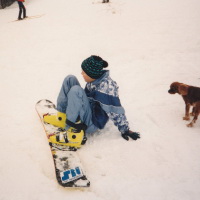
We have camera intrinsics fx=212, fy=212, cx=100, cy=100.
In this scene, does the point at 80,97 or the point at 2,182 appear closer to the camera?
the point at 2,182

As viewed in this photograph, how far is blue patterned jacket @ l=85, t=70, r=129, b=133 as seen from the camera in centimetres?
252

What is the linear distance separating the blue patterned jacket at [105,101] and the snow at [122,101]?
0.36 m

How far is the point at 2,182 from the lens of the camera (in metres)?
2.27

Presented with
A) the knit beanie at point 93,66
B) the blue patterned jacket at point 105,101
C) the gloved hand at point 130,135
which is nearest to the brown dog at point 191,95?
the gloved hand at point 130,135

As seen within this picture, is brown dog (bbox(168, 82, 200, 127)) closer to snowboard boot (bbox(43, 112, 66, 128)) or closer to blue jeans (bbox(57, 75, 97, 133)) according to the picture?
blue jeans (bbox(57, 75, 97, 133))

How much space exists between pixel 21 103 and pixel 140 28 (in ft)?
18.2

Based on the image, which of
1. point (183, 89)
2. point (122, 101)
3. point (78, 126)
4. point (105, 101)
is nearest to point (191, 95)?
point (183, 89)

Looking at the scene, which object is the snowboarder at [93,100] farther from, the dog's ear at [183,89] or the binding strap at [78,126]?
the dog's ear at [183,89]

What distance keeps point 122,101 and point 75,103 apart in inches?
59.5

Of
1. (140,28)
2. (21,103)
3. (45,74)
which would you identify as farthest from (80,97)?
(140,28)

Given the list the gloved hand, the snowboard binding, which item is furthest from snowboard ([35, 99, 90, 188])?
the gloved hand

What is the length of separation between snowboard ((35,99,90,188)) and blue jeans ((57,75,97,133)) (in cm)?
23

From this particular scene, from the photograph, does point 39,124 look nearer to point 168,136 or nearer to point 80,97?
point 80,97

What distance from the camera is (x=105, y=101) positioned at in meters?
2.55
